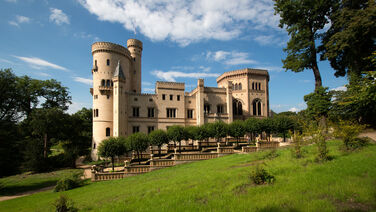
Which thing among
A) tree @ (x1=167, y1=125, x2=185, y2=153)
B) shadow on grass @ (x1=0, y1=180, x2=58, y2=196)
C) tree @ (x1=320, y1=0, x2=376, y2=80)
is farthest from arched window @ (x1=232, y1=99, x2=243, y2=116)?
shadow on grass @ (x1=0, y1=180, x2=58, y2=196)

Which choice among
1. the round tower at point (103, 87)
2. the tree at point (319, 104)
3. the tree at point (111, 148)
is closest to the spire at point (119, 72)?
the round tower at point (103, 87)

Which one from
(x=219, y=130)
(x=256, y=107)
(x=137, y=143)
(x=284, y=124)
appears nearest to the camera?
(x=137, y=143)

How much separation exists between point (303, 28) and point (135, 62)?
104 feet

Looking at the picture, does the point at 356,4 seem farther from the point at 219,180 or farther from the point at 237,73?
the point at 237,73

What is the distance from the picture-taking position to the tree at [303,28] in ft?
64.0

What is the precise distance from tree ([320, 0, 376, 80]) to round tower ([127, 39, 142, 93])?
1281 inches

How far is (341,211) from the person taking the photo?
485 centimetres

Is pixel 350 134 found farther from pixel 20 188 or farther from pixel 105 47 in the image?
pixel 105 47

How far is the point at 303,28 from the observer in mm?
20625

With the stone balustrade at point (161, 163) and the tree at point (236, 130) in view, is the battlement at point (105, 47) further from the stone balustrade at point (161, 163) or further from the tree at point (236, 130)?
the tree at point (236, 130)

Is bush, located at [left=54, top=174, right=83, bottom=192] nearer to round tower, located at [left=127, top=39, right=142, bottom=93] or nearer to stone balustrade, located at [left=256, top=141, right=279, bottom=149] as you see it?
stone balustrade, located at [left=256, top=141, right=279, bottom=149]

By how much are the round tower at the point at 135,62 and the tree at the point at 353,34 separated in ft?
107

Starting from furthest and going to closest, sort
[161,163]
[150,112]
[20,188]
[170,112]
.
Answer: [170,112], [150,112], [20,188], [161,163]

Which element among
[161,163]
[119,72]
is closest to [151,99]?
[119,72]
